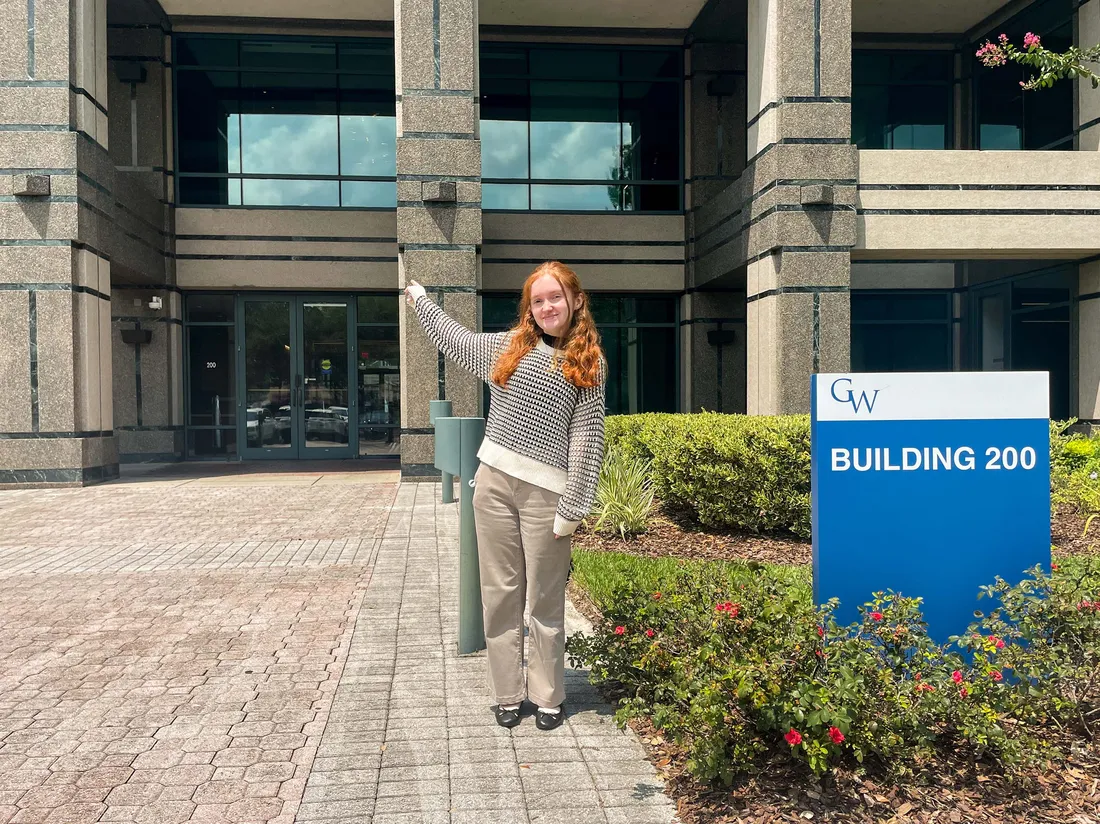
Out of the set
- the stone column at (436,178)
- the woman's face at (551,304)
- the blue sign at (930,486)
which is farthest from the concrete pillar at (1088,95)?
the woman's face at (551,304)

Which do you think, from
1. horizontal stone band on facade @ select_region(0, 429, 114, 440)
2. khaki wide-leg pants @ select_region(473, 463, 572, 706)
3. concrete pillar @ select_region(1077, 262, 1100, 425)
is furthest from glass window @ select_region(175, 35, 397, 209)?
khaki wide-leg pants @ select_region(473, 463, 572, 706)

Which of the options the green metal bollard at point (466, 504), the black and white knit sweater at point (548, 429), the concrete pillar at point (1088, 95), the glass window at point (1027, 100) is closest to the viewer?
the black and white knit sweater at point (548, 429)

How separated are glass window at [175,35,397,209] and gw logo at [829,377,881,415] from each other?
15117 mm

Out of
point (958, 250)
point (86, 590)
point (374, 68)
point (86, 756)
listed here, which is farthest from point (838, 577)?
A: point (374, 68)

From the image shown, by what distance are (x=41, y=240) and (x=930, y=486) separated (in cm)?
1304

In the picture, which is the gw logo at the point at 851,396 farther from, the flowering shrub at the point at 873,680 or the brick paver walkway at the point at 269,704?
the brick paver walkway at the point at 269,704

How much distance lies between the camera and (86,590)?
6465mm

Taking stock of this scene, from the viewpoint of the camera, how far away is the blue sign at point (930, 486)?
3.35 m

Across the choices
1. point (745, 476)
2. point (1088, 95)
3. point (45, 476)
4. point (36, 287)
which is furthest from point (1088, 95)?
point (45, 476)

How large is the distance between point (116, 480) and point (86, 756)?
11589mm

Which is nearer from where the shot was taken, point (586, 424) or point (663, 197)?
point (586, 424)

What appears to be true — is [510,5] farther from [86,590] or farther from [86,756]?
[86,756]

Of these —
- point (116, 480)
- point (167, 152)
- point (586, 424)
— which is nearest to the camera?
point (586, 424)

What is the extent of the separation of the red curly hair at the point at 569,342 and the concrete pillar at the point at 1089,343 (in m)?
13.4
